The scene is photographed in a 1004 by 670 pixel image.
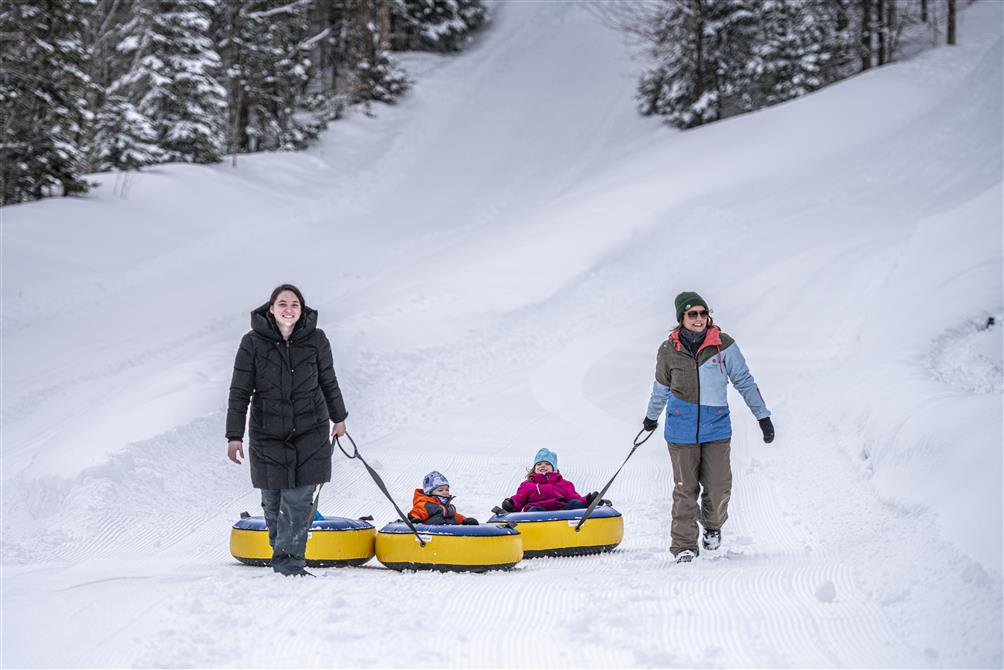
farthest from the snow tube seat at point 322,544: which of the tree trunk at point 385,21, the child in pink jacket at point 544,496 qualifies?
the tree trunk at point 385,21

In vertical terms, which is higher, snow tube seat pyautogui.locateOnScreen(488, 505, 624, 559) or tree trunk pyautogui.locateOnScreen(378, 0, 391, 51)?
tree trunk pyautogui.locateOnScreen(378, 0, 391, 51)

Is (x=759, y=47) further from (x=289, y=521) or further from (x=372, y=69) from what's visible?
(x=289, y=521)

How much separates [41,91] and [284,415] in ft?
49.4

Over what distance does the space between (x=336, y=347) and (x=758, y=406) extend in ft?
25.2

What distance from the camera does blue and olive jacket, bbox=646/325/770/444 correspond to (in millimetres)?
6031

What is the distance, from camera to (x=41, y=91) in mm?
17531

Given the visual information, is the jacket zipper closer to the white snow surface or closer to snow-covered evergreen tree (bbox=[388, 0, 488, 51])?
the white snow surface

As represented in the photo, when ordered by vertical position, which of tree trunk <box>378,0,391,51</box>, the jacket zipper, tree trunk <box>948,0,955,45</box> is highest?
tree trunk <box>378,0,391,51</box>

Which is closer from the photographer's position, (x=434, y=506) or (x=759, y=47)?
(x=434, y=506)

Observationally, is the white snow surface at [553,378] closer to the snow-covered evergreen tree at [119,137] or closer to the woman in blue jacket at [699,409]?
the woman in blue jacket at [699,409]

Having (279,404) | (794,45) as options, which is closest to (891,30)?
(794,45)

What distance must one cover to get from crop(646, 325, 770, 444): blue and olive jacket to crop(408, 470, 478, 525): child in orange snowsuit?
1590 mm

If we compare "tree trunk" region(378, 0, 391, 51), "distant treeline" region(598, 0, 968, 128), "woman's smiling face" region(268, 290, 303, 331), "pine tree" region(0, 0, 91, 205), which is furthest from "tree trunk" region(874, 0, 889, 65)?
"woman's smiling face" region(268, 290, 303, 331)

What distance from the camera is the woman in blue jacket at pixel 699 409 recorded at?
6.02m
